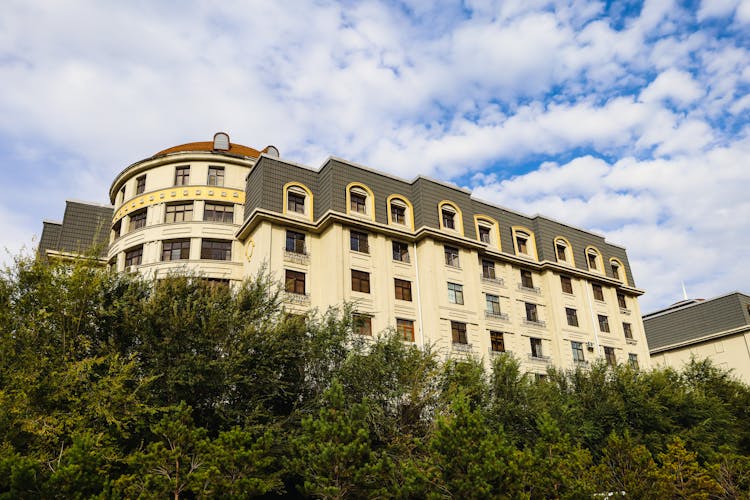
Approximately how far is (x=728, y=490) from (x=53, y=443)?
2218cm

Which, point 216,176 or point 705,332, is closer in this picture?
point 216,176

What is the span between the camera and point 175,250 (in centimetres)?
3114

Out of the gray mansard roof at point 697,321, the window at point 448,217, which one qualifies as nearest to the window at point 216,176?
the window at point 448,217

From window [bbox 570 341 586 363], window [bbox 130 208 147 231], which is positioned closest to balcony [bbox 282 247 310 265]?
window [bbox 130 208 147 231]

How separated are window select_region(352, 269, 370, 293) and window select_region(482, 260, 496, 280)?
8.34 metres

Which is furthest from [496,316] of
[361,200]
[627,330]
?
[627,330]

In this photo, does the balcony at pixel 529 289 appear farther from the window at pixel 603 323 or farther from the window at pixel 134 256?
the window at pixel 134 256

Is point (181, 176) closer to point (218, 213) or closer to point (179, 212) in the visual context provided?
point (179, 212)

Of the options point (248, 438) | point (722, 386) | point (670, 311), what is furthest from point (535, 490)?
point (670, 311)

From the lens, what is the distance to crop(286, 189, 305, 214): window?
30859 millimetres

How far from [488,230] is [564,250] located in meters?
6.69

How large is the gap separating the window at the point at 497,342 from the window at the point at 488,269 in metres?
3.53

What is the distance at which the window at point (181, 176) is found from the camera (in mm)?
33000

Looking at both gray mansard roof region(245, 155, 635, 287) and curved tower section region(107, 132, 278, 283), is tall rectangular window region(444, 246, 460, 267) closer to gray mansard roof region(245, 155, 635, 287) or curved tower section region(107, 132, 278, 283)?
gray mansard roof region(245, 155, 635, 287)
